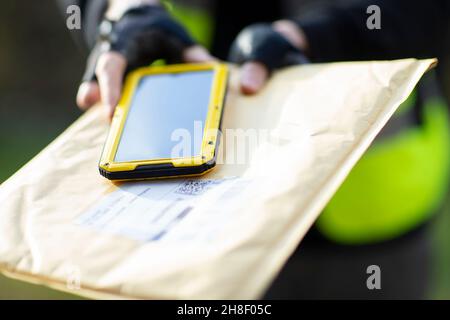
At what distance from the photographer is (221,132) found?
784 millimetres

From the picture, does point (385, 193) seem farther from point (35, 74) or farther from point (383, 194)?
point (35, 74)

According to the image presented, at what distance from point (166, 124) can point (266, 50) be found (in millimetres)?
273

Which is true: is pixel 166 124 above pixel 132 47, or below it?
below

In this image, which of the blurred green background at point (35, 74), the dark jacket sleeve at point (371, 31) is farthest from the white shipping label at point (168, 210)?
the blurred green background at point (35, 74)

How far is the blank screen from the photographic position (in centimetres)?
75

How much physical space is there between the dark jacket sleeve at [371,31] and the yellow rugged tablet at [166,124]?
12.3 inches

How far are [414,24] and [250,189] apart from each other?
2.34ft

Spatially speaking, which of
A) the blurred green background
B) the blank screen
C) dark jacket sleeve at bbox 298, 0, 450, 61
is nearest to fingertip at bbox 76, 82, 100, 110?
the blank screen

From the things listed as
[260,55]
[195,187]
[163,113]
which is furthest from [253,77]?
[195,187]

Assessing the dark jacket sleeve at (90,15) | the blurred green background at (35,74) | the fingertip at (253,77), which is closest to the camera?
the fingertip at (253,77)

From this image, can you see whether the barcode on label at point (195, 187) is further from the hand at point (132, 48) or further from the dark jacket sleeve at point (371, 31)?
the dark jacket sleeve at point (371, 31)

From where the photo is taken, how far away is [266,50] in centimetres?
94

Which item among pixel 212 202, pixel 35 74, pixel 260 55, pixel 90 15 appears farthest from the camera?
pixel 35 74

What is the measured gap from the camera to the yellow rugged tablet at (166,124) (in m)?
0.71
